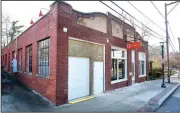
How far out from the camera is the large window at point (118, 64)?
526 inches

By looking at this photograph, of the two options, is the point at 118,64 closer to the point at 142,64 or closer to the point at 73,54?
the point at 73,54

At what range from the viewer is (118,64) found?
14227 mm

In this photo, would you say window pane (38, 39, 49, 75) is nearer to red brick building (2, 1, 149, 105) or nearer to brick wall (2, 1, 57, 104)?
red brick building (2, 1, 149, 105)

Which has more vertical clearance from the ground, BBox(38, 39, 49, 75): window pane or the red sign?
the red sign

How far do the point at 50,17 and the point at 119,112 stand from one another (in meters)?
5.33

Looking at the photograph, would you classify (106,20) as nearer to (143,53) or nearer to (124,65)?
(124,65)

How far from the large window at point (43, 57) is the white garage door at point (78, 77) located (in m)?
1.29

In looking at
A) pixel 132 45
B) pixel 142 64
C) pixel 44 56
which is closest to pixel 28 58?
pixel 44 56

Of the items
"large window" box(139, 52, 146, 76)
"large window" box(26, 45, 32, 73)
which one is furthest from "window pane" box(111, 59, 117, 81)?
"large window" box(139, 52, 146, 76)

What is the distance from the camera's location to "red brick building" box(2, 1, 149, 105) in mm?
8578

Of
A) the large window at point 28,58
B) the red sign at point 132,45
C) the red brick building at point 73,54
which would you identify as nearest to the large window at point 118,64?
the red brick building at point 73,54

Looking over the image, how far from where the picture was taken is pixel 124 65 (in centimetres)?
1531

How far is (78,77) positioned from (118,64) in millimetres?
5235

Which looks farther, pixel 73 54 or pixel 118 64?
pixel 118 64
